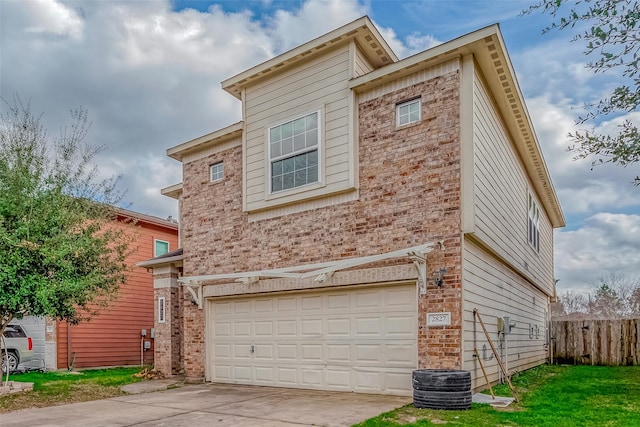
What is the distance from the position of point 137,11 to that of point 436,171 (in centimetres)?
834

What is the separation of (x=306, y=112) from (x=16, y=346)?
11061 millimetres

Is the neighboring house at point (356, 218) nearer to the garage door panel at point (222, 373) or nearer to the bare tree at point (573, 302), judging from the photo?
the garage door panel at point (222, 373)

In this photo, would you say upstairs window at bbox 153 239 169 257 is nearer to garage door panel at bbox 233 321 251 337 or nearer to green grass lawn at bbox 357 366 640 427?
garage door panel at bbox 233 321 251 337

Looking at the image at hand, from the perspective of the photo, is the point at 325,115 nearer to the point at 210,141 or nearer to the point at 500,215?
the point at 210,141

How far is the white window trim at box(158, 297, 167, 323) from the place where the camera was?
1325 centimetres

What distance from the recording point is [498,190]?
10445 mm

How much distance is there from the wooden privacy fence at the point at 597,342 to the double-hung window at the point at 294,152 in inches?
496

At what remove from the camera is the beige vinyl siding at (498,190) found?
345 inches

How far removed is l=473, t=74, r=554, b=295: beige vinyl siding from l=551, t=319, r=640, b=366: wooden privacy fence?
3.38m

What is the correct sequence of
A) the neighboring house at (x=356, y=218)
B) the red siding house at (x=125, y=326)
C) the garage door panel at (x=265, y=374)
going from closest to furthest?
the neighboring house at (x=356, y=218), the garage door panel at (x=265, y=374), the red siding house at (x=125, y=326)

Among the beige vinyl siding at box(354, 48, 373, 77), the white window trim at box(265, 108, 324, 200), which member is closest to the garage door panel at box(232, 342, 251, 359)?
the white window trim at box(265, 108, 324, 200)

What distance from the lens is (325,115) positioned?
32.5 feet

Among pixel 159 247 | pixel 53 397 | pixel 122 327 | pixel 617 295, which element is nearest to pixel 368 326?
pixel 53 397

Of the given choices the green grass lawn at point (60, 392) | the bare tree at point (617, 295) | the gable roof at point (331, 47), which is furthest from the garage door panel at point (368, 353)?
the bare tree at point (617, 295)
